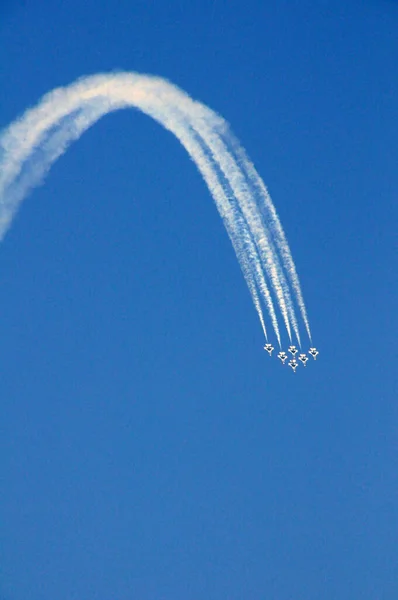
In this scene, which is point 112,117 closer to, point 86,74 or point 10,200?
point 86,74

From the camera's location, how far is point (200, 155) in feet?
18.1

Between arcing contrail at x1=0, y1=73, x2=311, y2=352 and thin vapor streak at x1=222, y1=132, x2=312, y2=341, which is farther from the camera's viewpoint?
thin vapor streak at x1=222, y1=132, x2=312, y2=341

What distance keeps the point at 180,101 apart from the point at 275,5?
124 cm

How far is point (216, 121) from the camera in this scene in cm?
554

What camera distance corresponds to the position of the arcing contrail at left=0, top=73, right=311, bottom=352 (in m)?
5.41

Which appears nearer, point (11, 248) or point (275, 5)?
point (11, 248)

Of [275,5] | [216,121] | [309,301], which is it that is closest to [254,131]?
[216,121]

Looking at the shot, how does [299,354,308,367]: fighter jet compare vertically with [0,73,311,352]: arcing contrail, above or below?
below

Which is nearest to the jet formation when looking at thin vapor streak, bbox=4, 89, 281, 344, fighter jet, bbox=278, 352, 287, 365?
fighter jet, bbox=278, 352, 287, 365

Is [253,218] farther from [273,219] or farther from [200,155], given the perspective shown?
[200,155]

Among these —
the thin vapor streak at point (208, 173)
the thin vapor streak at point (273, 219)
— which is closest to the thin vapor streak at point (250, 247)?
the thin vapor streak at point (208, 173)

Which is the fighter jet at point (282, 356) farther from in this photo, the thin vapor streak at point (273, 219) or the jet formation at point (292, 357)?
the thin vapor streak at point (273, 219)

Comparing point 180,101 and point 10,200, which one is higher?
point 180,101

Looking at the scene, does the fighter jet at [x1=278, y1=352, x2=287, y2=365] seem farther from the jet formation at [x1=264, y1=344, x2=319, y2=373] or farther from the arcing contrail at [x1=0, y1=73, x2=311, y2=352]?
the arcing contrail at [x1=0, y1=73, x2=311, y2=352]
